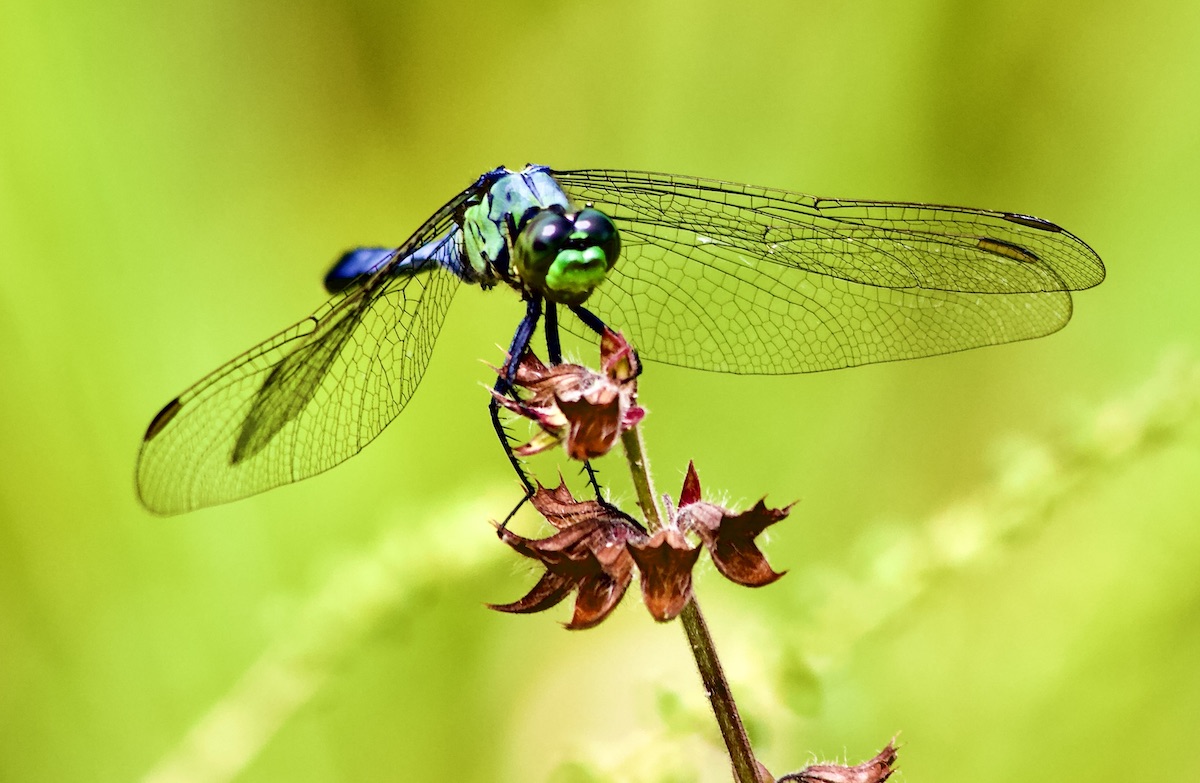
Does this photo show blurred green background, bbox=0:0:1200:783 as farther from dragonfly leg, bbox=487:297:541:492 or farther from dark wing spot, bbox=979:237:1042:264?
dark wing spot, bbox=979:237:1042:264

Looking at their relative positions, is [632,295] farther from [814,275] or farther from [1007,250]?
[1007,250]

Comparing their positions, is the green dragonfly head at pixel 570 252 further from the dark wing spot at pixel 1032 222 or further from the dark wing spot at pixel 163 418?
the dark wing spot at pixel 1032 222

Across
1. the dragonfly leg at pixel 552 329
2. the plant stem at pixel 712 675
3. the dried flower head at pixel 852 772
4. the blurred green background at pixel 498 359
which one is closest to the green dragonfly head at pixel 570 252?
the dragonfly leg at pixel 552 329

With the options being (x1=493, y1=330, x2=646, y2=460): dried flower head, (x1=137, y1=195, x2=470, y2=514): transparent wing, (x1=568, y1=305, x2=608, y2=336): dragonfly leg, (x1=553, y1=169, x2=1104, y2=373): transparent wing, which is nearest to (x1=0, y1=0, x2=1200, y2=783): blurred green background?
(x1=137, y1=195, x2=470, y2=514): transparent wing

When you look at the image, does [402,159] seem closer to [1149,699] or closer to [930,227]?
[930,227]

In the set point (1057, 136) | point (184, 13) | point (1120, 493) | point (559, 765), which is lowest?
point (559, 765)

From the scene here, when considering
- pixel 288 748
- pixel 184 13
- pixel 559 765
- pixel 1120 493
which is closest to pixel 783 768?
pixel 559 765
